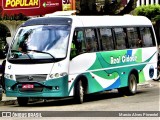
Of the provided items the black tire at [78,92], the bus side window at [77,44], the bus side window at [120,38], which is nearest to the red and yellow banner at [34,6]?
the bus side window at [120,38]

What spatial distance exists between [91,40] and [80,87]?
1.84 metres

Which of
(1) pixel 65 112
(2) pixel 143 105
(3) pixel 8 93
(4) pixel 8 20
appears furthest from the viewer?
(4) pixel 8 20

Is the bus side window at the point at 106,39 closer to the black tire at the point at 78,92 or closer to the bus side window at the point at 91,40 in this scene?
the bus side window at the point at 91,40

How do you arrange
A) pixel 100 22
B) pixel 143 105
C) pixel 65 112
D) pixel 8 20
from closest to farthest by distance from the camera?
1. pixel 65 112
2. pixel 143 105
3. pixel 100 22
4. pixel 8 20

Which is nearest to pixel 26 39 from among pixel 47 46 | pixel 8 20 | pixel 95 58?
pixel 47 46

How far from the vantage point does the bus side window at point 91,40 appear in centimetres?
1953

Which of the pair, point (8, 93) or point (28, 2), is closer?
point (8, 93)

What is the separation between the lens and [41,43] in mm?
18453

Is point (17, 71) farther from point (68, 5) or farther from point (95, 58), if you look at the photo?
point (68, 5)

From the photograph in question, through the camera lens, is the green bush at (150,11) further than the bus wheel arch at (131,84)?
Yes

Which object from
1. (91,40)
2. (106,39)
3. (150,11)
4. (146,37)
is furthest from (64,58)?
(150,11)

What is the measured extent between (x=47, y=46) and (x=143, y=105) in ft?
10.6

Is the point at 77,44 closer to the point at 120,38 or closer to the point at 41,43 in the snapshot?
the point at 41,43

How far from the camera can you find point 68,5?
→ 125 feet
